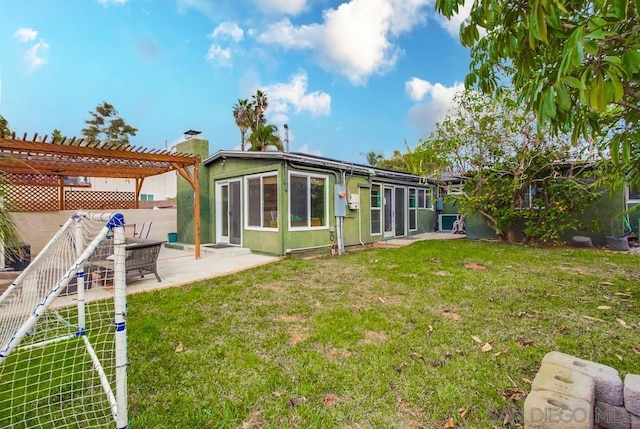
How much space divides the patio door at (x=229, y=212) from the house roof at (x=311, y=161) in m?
0.92

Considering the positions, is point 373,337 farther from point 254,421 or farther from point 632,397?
point 632,397

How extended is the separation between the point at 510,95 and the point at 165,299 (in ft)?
34.7

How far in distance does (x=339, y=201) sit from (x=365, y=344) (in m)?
6.73

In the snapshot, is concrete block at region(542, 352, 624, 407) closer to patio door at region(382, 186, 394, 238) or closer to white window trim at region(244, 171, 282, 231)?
white window trim at region(244, 171, 282, 231)

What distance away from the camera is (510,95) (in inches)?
372

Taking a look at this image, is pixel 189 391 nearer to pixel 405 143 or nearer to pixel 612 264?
pixel 612 264

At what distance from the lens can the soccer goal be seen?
81.0 inches

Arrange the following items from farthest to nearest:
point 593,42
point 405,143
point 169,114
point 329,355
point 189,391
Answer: point 169,114, point 405,143, point 329,355, point 189,391, point 593,42

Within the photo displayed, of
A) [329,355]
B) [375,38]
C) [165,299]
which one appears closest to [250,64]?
[375,38]

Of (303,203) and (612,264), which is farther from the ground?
(303,203)

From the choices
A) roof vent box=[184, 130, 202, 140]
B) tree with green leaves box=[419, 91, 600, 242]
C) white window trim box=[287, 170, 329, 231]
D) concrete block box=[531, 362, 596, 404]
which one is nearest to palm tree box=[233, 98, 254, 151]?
roof vent box=[184, 130, 202, 140]

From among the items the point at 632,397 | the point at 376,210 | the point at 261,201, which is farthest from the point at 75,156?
the point at 376,210

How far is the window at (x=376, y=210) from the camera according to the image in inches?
480

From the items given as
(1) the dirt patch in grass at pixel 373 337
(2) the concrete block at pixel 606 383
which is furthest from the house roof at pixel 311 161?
(2) the concrete block at pixel 606 383
